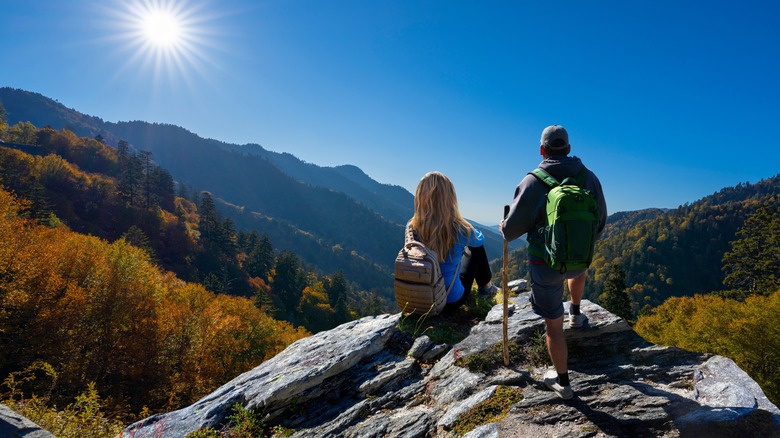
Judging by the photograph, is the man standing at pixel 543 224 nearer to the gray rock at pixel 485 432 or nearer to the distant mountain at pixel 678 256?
the gray rock at pixel 485 432

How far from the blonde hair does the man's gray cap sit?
2.59m

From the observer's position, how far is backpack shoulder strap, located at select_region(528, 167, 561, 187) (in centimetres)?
411

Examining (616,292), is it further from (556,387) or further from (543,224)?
(543,224)

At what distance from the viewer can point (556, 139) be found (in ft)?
14.4

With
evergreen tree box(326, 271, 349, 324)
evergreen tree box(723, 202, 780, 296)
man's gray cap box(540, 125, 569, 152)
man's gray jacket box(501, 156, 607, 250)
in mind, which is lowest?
evergreen tree box(326, 271, 349, 324)

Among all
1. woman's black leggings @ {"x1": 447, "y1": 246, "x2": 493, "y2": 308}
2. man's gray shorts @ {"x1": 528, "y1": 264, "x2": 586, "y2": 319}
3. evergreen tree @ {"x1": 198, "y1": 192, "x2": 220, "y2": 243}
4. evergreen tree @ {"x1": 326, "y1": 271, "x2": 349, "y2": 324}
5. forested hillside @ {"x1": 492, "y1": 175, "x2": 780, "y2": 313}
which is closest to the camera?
man's gray shorts @ {"x1": 528, "y1": 264, "x2": 586, "y2": 319}

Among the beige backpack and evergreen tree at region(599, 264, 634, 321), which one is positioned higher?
the beige backpack

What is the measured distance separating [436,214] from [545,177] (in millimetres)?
2768

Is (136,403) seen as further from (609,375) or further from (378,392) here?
(609,375)

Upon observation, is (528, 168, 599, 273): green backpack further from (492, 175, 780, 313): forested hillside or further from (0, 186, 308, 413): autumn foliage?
(492, 175, 780, 313): forested hillside

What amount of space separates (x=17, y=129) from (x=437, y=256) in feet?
577

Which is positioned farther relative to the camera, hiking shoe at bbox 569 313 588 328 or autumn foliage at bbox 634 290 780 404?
autumn foliage at bbox 634 290 780 404

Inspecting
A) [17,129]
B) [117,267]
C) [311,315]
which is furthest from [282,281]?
[17,129]

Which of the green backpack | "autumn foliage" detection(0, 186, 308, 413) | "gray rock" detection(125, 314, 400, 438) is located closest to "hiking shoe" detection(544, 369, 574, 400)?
the green backpack
